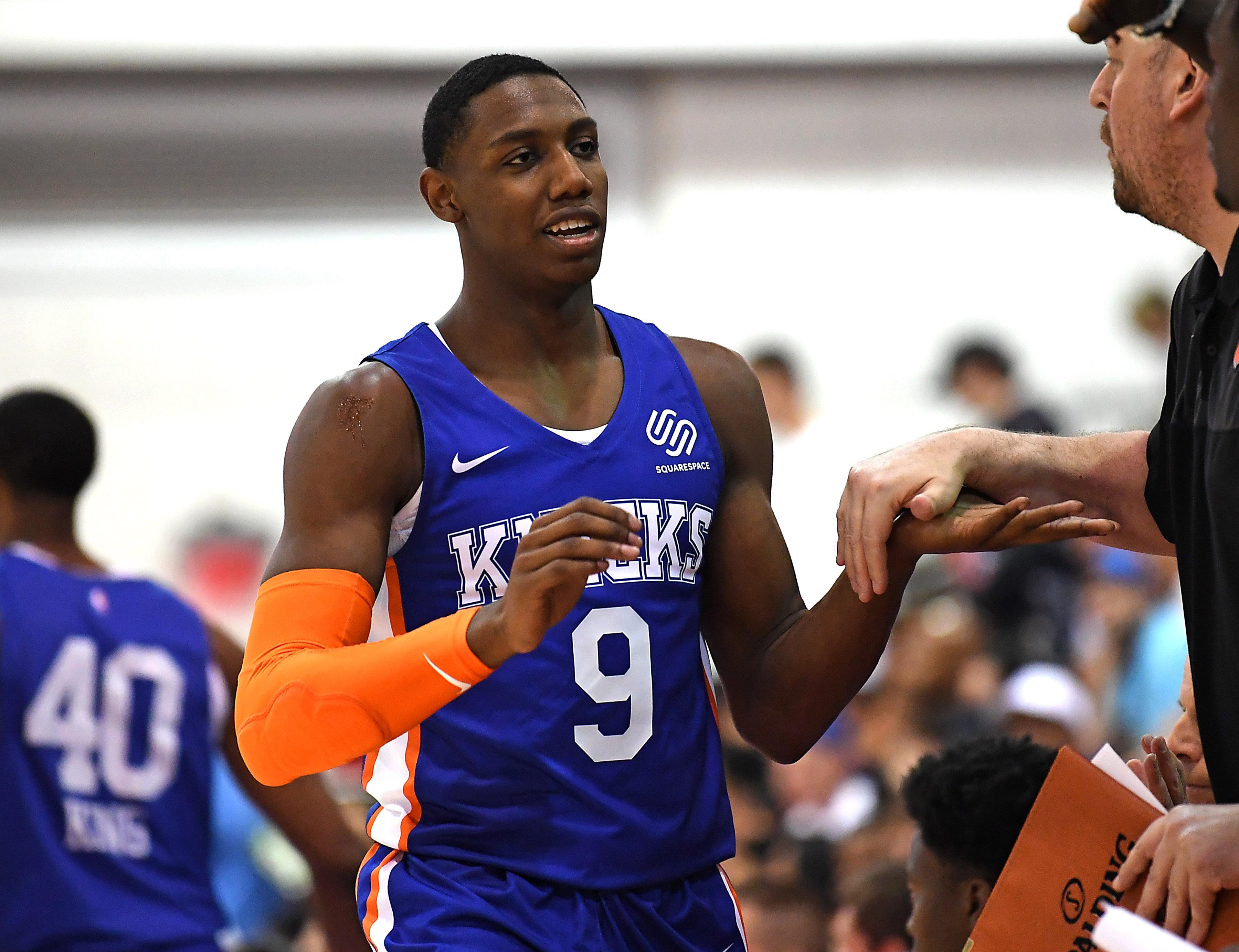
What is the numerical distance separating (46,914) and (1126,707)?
4403 millimetres

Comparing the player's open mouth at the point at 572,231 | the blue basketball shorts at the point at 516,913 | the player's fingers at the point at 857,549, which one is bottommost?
the blue basketball shorts at the point at 516,913

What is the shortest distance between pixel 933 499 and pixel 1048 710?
120 inches

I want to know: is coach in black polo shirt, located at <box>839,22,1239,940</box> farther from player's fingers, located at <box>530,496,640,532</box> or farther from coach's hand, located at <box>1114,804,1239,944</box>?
player's fingers, located at <box>530,496,640,532</box>

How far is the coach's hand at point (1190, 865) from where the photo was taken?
7.49 ft

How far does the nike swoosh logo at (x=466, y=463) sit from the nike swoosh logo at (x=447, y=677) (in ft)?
1.38

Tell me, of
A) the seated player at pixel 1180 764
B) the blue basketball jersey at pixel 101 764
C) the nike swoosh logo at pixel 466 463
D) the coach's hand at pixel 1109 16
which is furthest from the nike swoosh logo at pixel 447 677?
the blue basketball jersey at pixel 101 764

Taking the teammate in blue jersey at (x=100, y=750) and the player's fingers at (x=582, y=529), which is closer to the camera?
the player's fingers at (x=582, y=529)

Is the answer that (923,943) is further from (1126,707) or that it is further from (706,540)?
(1126,707)

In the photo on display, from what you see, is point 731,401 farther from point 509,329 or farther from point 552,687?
point 552,687

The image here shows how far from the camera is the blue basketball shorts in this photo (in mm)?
2736

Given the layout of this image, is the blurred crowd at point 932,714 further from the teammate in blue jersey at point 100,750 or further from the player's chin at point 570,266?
the player's chin at point 570,266

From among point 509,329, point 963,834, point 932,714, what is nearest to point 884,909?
point 963,834

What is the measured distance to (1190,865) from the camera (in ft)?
7.55

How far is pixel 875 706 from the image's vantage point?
23.4 ft
